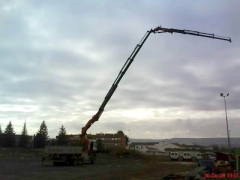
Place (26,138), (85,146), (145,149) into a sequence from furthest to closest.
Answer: (145,149) → (26,138) → (85,146)

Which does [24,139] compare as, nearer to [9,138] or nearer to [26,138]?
[26,138]

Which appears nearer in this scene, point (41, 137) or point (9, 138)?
point (9, 138)

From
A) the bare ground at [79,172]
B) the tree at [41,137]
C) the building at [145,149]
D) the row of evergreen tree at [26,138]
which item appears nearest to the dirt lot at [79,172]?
the bare ground at [79,172]

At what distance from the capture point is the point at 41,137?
124500 millimetres

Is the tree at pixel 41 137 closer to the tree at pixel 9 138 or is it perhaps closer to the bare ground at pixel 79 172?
the tree at pixel 9 138

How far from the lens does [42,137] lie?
410 feet

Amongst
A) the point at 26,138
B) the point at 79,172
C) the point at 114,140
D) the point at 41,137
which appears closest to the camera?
the point at 79,172

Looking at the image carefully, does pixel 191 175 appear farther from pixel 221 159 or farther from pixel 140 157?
pixel 140 157

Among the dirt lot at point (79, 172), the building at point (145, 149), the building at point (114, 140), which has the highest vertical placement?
the building at point (114, 140)

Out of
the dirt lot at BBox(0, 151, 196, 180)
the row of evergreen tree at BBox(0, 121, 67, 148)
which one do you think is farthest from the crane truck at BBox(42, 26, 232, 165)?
the row of evergreen tree at BBox(0, 121, 67, 148)

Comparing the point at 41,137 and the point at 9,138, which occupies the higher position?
the point at 41,137

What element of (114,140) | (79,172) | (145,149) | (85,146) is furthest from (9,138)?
(79,172)

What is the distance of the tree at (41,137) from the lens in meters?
121

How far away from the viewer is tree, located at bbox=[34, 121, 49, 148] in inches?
4756
